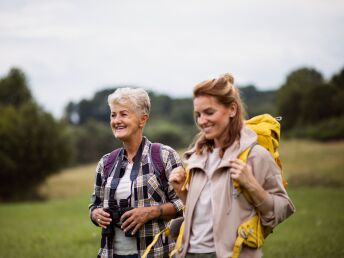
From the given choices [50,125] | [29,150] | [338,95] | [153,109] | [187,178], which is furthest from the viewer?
[153,109]

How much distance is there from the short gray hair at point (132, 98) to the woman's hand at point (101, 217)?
1094mm

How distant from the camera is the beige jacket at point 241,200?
13.1 feet

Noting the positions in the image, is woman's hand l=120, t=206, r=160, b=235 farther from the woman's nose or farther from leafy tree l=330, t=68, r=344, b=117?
leafy tree l=330, t=68, r=344, b=117

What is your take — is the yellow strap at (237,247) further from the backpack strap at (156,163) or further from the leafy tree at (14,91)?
the leafy tree at (14,91)

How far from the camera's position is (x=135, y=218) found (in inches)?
208

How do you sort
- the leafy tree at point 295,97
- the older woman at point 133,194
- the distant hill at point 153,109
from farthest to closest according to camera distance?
1. the distant hill at point 153,109
2. the leafy tree at point 295,97
3. the older woman at point 133,194

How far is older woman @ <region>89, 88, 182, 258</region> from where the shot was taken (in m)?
5.39

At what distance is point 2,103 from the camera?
220ft

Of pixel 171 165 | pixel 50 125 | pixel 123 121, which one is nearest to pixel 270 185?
pixel 171 165

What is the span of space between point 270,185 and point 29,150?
50.4m

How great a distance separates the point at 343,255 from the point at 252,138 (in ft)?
23.3

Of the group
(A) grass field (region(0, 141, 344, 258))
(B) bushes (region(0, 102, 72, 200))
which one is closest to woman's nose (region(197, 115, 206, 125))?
(A) grass field (region(0, 141, 344, 258))

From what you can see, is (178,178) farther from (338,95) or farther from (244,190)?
(338,95)

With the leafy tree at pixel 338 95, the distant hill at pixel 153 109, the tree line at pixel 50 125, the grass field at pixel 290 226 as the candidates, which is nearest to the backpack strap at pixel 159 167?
the grass field at pixel 290 226
